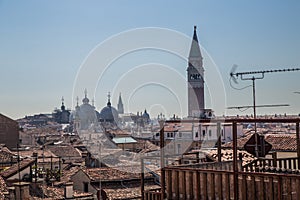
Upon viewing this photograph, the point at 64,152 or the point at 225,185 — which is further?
the point at 64,152

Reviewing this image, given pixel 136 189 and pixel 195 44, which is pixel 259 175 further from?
pixel 195 44

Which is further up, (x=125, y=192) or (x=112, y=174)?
(x=112, y=174)

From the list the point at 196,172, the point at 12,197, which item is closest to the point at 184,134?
the point at 12,197

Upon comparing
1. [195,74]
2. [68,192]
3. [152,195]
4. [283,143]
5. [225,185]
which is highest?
[195,74]

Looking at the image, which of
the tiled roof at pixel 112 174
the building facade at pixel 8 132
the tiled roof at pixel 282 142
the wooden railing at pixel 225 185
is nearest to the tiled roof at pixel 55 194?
the tiled roof at pixel 112 174

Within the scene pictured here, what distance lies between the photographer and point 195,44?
6625cm

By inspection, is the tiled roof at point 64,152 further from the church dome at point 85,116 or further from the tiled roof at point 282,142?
the church dome at point 85,116

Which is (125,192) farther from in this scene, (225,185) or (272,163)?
(225,185)

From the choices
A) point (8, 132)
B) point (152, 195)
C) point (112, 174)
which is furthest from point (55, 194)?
point (8, 132)

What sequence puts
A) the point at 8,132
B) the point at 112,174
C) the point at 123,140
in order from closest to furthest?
the point at 112,174 < the point at 8,132 < the point at 123,140

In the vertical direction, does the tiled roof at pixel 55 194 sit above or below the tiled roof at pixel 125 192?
above

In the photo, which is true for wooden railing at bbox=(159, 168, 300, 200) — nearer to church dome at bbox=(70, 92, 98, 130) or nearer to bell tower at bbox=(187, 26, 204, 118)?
bell tower at bbox=(187, 26, 204, 118)

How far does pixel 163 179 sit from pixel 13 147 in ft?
154

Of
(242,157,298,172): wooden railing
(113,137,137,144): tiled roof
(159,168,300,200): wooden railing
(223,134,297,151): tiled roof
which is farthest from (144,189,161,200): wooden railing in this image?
(113,137,137,144): tiled roof
